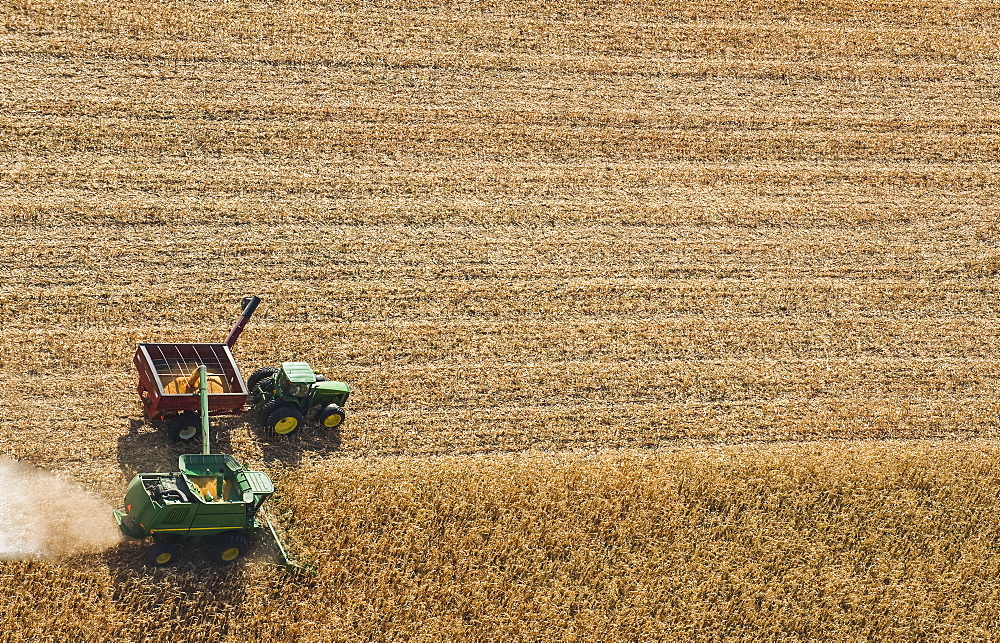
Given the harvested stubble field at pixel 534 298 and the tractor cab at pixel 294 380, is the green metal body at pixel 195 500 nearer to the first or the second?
the harvested stubble field at pixel 534 298

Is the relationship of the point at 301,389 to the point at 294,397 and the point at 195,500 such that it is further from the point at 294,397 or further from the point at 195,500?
the point at 195,500

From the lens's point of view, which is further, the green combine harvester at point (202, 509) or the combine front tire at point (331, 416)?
the combine front tire at point (331, 416)

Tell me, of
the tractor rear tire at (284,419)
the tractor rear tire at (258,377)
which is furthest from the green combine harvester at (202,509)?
the tractor rear tire at (258,377)

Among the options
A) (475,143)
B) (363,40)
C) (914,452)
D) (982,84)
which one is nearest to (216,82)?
(363,40)

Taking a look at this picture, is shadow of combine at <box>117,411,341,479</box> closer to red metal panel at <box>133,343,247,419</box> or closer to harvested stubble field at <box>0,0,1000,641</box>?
harvested stubble field at <box>0,0,1000,641</box>

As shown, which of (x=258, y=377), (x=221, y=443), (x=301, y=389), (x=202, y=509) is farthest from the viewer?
(x=258, y=377)

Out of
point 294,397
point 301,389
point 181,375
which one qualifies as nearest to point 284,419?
point 294,397
